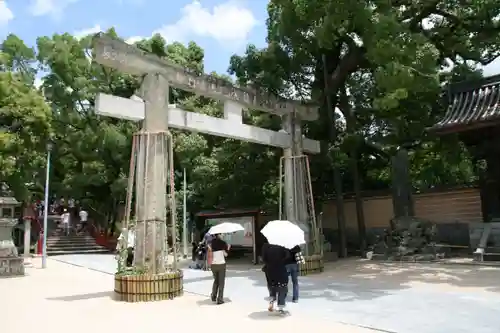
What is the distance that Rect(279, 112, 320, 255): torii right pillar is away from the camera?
14031mm

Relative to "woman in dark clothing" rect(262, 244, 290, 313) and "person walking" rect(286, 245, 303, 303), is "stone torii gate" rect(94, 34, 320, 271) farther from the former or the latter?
"woman in dark clothing" rect(262, 244, 290, 313)

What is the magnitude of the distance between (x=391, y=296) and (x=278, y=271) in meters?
2.94

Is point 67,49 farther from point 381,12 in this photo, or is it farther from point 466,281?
point 466,281

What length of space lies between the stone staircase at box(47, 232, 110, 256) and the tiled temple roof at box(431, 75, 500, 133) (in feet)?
68.2

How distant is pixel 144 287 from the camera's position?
933cm

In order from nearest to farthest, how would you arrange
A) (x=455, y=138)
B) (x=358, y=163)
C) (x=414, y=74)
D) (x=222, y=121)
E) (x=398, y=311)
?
(x=398, y=311) → (x=414, y=74) → (x=222, y=121) → (x=455, y=138) → (x=358, y=163)

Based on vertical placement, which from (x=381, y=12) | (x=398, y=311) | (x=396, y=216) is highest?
(x=381, y=12)

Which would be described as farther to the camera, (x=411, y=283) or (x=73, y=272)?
(x=73, y=272)

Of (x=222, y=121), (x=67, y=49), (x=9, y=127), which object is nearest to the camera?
(x=222, y=121)

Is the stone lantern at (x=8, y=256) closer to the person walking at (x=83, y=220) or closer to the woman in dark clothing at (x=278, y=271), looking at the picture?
the woman in dark clothing at (x=278, y=271)

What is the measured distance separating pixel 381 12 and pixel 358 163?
909cm

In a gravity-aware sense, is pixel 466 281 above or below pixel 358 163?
below

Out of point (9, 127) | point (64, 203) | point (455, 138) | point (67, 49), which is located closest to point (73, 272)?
point (9, 127)

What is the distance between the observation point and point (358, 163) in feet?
66.5
